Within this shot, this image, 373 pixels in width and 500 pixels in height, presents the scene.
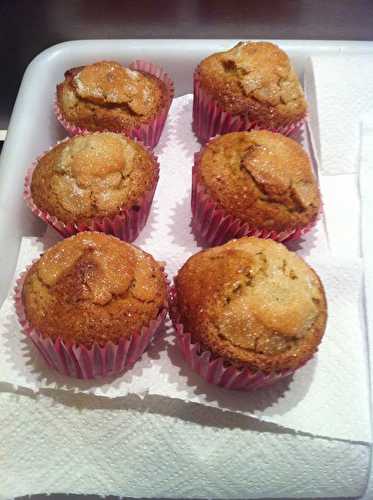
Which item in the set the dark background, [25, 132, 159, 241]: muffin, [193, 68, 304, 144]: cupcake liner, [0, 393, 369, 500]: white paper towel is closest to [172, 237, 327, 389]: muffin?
[0, 393, 369, 500]: white paper towel

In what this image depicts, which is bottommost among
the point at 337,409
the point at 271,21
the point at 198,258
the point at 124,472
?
the point at 124,472

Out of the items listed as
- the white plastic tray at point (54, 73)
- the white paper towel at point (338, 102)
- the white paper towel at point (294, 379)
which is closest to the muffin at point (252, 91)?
the white paper towel at point (338, 102)

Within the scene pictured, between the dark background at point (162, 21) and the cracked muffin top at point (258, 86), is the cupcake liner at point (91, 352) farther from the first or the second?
the dark background at point (162, 21)

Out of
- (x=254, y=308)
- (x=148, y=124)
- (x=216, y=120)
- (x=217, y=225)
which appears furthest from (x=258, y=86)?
(x=254, y=308)

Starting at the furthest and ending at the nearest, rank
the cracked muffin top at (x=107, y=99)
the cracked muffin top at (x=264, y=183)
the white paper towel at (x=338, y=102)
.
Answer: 1. the white paper towel at (x=338, y=102)
2. the cracked muffin top at (x=107, y=99)
3. the cracked muffin top at (x=264, y=183)

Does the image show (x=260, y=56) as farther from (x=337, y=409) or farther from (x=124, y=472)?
(x=124, y=472)

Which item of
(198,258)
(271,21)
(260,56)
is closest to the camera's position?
(198,258)

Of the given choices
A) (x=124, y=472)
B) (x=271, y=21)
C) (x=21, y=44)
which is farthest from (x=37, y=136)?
(x=271, y=21)
